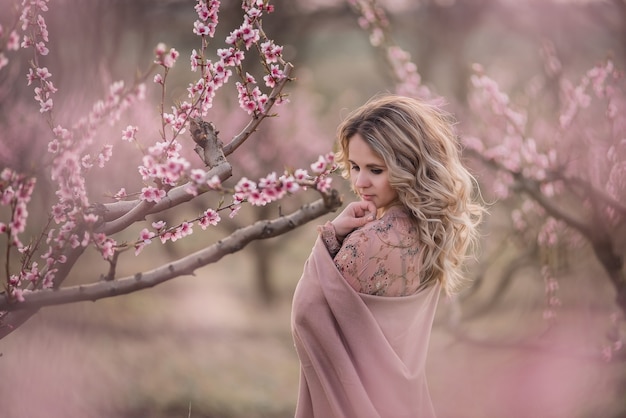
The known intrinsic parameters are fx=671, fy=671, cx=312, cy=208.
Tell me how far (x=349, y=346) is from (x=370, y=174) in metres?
0.49

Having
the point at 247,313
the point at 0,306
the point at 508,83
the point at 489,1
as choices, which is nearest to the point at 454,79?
the point at 489,1

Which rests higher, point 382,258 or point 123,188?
point 123,188

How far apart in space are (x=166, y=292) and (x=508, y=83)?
20.4 feet

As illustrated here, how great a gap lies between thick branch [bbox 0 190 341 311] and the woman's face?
1.26ft

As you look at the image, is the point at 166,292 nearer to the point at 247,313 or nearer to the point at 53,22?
the point at 247,313

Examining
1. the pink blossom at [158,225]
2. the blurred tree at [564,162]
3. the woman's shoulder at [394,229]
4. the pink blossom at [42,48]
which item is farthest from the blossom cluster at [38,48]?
the blurred tree at [564,162]

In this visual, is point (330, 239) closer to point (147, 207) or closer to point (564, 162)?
point (147, 207)

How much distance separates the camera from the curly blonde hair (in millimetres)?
1938

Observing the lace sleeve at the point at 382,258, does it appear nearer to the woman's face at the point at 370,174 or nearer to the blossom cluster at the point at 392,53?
the woman's face at the point at 370,174

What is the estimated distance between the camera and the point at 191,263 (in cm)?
158

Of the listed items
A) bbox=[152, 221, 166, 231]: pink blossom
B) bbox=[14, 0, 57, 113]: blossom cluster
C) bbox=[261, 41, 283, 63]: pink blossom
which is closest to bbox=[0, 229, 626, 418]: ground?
bbox=[152, 221, 166, 231]: pink blossom

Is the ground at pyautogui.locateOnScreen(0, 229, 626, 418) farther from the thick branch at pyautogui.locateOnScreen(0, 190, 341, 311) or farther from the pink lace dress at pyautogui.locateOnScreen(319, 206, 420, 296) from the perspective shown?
the pink lace dress at pyautogui.locateOnScreen(319, 206, 420, 296)

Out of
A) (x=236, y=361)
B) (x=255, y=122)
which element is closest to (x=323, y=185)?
(x=255, y=122)

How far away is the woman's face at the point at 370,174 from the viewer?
1940 millimetres
